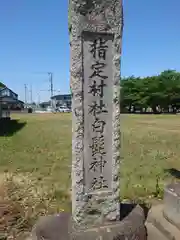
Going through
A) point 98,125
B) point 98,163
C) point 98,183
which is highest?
point 98,125

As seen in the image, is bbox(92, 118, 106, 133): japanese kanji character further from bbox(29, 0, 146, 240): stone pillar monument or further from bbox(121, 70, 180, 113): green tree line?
bbox(121, 70, 180, 113): green tree line

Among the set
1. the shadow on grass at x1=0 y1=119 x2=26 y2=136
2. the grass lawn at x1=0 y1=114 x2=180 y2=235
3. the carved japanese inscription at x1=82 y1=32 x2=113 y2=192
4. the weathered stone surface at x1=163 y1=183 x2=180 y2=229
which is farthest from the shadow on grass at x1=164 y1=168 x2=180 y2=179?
the shadow on grass at x1=0 y1=119 x2=26 y2=136

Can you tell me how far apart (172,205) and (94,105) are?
2.02 metres

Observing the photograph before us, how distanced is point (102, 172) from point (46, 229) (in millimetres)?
→ 928

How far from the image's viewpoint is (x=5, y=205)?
493 cm

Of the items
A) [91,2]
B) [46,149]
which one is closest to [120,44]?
[91,2]

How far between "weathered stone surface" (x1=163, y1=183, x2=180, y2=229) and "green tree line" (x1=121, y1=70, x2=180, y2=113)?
40.1 m

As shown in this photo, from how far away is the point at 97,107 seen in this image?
3102 millimetres

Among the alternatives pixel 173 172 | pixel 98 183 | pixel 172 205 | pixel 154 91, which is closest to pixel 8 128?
pixel 173 172

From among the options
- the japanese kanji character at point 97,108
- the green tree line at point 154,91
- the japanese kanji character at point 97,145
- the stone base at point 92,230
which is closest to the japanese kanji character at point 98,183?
the japanese kanji character at point 97,145

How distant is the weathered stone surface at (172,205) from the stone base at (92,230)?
2.42 ft

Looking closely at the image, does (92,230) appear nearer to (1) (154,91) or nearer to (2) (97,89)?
(2) (97,89)

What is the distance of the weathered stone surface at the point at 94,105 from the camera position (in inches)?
117

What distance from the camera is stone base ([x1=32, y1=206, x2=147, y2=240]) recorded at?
2.99 metres
